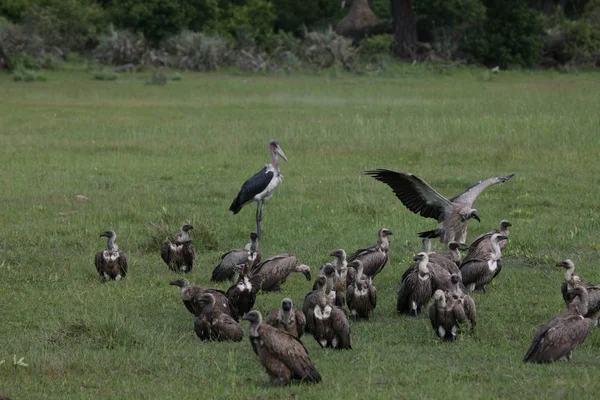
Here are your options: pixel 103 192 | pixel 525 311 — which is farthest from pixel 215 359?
pixel 103 192

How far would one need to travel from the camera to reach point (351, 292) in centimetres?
950

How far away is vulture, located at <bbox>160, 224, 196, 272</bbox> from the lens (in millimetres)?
11391

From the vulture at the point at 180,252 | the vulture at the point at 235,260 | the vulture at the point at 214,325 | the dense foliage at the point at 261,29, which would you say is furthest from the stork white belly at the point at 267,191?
the dense foliage at the point at 261,29

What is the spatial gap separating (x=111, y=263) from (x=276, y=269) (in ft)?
5.71

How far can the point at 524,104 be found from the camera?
89.4 feet

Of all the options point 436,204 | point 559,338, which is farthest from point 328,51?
point 559,338

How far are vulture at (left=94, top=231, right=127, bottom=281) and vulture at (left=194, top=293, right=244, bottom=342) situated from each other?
2349 millimetres

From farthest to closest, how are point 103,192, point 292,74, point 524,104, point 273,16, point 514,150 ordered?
point 273,16 → point 292,74 → point 524,104 → point 514,150 → point 103,192

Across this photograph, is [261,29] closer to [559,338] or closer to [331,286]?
[331,286]

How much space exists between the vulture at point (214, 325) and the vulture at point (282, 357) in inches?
48.7

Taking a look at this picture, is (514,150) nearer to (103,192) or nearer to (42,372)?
(103,192)

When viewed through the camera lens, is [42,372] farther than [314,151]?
No

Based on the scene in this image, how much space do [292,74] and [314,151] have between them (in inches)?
757

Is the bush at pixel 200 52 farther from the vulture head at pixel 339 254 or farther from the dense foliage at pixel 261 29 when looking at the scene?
the vulture head at pixel 339 254
